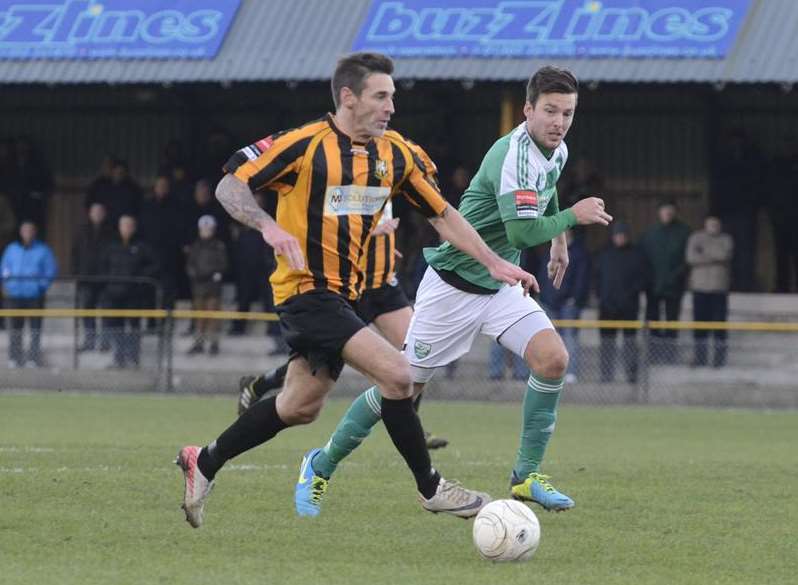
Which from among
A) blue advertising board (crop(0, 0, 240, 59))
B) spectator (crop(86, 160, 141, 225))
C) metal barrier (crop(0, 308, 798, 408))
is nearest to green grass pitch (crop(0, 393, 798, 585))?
metal barrier (crop(0, 308, 798, 408))

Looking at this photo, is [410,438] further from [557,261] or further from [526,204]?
[557,261]

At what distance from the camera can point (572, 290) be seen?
19812mm

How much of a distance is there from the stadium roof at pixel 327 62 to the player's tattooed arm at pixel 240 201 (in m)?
13.1

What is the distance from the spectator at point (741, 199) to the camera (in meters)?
20.9

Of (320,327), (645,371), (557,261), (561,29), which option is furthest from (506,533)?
(561,29)

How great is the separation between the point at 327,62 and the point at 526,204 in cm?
1315

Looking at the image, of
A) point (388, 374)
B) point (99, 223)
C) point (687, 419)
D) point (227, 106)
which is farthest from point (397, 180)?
point (227, 106)

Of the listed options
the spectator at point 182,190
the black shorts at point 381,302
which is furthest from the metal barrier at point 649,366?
the black shorts at point 381,302

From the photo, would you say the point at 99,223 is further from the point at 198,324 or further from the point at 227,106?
the point at 227,106

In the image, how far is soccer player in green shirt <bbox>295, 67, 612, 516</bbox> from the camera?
8398 millimetres

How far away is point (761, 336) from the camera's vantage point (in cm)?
1906

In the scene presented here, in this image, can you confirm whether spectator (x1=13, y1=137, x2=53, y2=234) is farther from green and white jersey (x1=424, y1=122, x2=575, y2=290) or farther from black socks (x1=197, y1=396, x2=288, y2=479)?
black socks (x1=197, y1=396, x2=288, y2=479)

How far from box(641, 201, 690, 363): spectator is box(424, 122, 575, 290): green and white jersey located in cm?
1096

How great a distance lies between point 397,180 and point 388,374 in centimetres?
92
